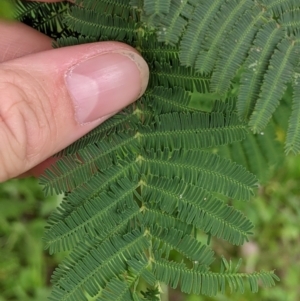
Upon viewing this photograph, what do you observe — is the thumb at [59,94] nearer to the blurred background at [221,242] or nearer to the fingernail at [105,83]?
the fingernail at [105,83]

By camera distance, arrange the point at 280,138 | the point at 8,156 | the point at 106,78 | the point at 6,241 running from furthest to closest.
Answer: the point at 6,241 < the point at 280,138 < the point at 106,78 < the point at 8,156

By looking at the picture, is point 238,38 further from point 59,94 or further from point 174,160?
point 59,94

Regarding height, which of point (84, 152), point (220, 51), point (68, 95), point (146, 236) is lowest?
point (146, 236)

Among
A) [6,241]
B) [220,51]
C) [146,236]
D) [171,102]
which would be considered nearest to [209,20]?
[220,51]

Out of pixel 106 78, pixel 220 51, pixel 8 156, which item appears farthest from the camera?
pixel 106 78

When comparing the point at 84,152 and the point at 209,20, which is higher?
the point at 209,20

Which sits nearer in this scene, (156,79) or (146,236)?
(146,236)

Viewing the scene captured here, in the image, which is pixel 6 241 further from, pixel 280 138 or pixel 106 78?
pixel 280 138
